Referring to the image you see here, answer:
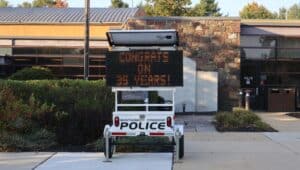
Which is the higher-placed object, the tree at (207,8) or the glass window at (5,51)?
the tree at (207,8)

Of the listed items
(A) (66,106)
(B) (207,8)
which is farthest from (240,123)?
(B) (207,8)

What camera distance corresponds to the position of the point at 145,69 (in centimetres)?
1293

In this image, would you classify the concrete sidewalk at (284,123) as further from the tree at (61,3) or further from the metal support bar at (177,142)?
the tree at (61,3)

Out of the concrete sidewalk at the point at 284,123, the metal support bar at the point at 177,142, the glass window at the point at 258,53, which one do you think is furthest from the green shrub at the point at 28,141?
the glass window at the point at 258,53

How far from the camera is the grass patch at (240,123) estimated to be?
19.5m

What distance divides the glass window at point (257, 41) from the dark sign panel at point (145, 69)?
18.2 metres

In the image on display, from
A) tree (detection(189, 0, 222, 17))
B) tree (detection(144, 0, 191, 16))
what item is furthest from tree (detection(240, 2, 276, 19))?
tree (detection(144, 0, 191, 16))

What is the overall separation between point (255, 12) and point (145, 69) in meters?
77.1

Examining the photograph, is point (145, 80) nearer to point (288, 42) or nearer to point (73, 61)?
point (288, 42)

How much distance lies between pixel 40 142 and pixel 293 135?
24.6ft

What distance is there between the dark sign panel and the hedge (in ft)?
10.8

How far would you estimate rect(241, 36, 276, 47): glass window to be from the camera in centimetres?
3059

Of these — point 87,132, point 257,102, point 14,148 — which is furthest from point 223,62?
point 14,148

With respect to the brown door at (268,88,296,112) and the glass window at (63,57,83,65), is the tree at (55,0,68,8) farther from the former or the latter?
the brown door at (268,88,296,112)
